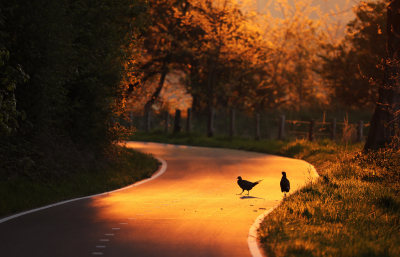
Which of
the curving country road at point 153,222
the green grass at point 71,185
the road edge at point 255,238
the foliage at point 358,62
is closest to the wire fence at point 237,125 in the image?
the foliage at point 358,62

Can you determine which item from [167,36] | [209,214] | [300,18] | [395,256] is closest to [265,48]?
[167,36]

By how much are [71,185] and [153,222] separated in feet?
17.0

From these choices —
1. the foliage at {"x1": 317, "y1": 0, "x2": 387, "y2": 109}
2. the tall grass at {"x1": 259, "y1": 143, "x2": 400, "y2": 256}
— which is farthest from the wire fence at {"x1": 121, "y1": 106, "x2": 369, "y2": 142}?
the tall grass at {"x1": 259, "y1": 143, "x2": 400, "y2": 256}

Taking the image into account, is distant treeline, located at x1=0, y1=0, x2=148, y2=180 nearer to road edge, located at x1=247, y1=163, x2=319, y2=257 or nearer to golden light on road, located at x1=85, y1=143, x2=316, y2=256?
golden light on road, located at x1=85, y1=143, x2=316, y2=256

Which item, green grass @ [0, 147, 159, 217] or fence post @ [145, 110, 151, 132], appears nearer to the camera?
green grass @ [0, 147, 159, 217]

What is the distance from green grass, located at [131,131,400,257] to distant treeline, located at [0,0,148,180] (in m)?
6.19

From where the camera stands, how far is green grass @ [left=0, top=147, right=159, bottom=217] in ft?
38.2

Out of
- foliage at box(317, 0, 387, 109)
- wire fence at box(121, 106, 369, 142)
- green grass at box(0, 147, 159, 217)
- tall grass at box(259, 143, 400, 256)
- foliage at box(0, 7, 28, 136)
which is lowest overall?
green grass at box(0, 147, 159, 217)

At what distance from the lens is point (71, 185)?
1419 cm

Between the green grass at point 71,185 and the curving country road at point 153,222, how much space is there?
695 mm

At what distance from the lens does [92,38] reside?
55.2 feet

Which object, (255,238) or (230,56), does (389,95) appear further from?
(230,56)

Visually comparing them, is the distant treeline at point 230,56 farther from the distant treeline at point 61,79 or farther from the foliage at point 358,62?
the distant treeline at point 61,79

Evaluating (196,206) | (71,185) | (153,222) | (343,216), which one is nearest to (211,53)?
(71,185)
